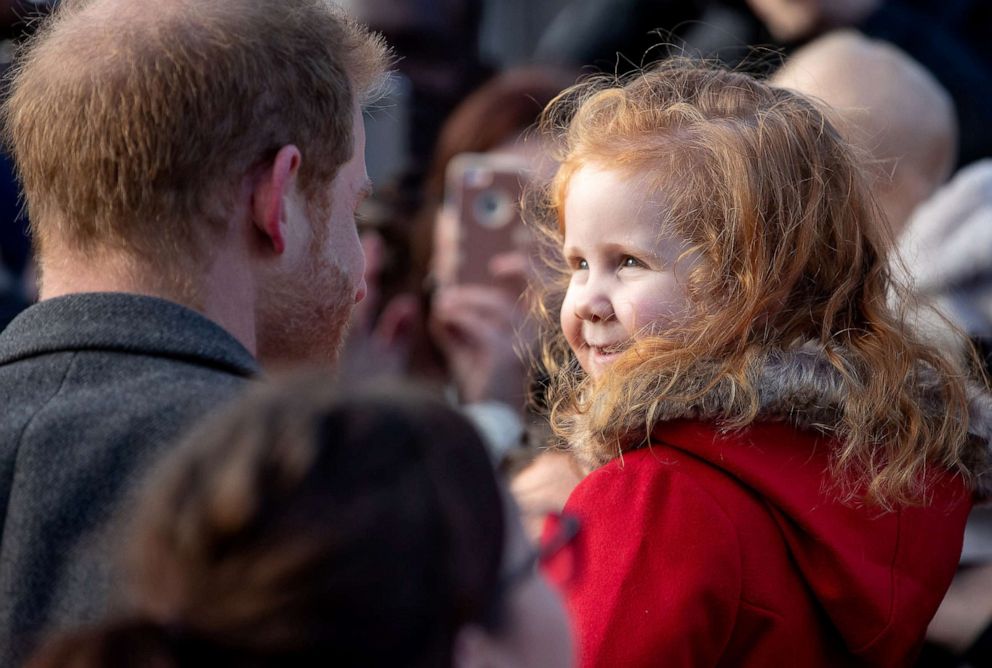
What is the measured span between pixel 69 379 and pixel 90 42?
1.47 feet

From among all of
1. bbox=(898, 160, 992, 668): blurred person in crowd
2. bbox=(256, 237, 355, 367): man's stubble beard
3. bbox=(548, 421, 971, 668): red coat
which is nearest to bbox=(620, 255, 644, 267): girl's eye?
bbox=(548, 421, 971, 668): red coat

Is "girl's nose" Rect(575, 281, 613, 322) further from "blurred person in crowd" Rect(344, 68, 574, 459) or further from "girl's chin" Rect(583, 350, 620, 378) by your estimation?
"blurred person in crowd" Rect(344, 68, 574, 459)

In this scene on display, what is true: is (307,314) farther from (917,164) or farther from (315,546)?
(917,164)

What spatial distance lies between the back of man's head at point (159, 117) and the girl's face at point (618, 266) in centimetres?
44

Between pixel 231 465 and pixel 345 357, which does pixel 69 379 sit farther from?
pixel 345 357

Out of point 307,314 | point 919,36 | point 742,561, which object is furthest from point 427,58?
point 742,561

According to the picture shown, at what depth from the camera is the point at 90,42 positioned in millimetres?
1633

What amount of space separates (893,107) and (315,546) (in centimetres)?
243

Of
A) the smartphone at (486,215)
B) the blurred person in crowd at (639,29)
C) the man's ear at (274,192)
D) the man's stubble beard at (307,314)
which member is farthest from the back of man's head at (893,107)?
the man's ear at (274,192)

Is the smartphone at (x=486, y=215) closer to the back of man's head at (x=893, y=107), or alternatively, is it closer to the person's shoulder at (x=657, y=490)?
the back of man's head at (x=893, y=107)

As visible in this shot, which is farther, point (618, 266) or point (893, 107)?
point (893, 107)

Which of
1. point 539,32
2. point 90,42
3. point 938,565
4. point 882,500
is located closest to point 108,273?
point 90,42

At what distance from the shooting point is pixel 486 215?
10.6ft

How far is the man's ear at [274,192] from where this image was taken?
5.37 feet
